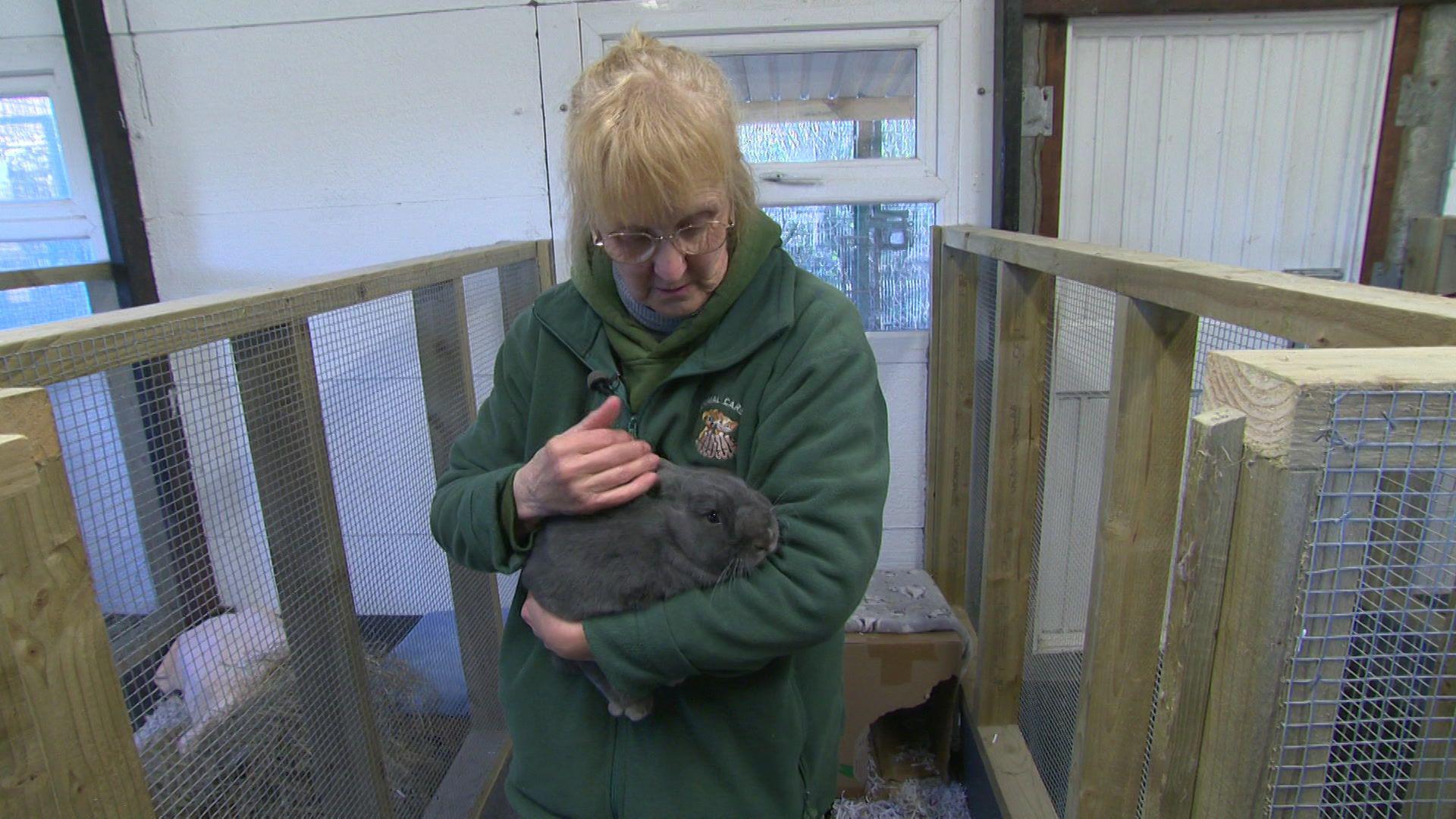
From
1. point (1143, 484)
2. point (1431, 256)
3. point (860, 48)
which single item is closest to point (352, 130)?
point (860, 48)

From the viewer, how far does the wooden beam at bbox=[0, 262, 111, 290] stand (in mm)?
2467

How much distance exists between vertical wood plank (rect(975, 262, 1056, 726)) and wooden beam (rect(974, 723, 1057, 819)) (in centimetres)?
4

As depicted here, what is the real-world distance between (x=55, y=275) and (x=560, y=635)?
8.73 feet

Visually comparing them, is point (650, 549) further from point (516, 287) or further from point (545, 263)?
point (545, 263)

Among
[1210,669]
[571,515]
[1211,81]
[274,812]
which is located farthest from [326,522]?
[1211,81]

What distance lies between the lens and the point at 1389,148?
260 centimetres

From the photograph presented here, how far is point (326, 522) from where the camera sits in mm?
1392

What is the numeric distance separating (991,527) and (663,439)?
1.33m

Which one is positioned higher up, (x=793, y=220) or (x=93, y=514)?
(x=793, y=220)

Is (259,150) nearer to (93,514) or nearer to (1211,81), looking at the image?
(93,514)

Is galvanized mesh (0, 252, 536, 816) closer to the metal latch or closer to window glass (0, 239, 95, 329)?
window glass (0, 239, 95, 329)

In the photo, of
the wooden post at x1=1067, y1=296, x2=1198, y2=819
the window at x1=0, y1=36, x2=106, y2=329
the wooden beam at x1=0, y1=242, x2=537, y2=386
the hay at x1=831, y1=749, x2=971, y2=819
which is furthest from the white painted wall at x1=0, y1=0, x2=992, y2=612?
the wooden post at x1=1067, y1=296, x2=1198, y2=819

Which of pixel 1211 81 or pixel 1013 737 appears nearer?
pixel 1013 737

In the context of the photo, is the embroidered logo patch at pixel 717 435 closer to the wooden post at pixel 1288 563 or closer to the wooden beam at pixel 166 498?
the wooden post at pixel 1288 563
